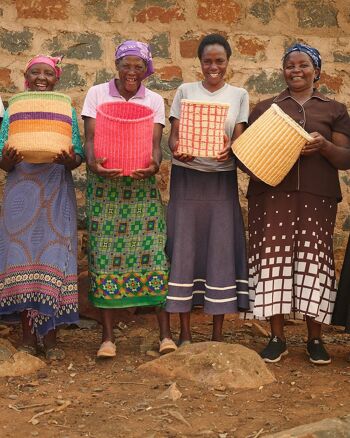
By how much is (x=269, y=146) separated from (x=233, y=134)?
410mm

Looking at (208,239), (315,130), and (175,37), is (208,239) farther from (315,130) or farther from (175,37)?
(175,37)

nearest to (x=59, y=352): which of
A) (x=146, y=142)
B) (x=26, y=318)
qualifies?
(x=26, y=318)

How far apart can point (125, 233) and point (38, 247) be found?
1.72 ft

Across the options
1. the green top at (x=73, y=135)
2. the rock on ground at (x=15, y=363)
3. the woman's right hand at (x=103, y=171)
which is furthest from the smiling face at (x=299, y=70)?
the rock on ground at (x=15, y=363)

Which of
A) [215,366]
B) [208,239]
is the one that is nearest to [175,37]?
[208,239]

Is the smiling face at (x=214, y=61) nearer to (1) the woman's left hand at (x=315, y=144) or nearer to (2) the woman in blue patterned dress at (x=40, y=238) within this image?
(1) the woman's left hand at (x=315, y=144)

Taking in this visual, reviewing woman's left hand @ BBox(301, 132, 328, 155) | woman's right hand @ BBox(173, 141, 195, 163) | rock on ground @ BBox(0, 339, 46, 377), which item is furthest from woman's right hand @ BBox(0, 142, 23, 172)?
woman's left hand @ BBox(301, 132, 328, 155)

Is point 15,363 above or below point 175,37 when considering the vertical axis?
below

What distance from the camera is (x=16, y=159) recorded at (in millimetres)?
4016

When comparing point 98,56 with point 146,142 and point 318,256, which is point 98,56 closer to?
point 146,142

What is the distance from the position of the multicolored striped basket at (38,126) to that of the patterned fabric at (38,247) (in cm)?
19

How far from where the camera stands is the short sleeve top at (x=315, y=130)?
4.13 metres

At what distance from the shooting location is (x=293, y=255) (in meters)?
4.17

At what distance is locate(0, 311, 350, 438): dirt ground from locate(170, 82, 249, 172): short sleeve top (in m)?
1.20
